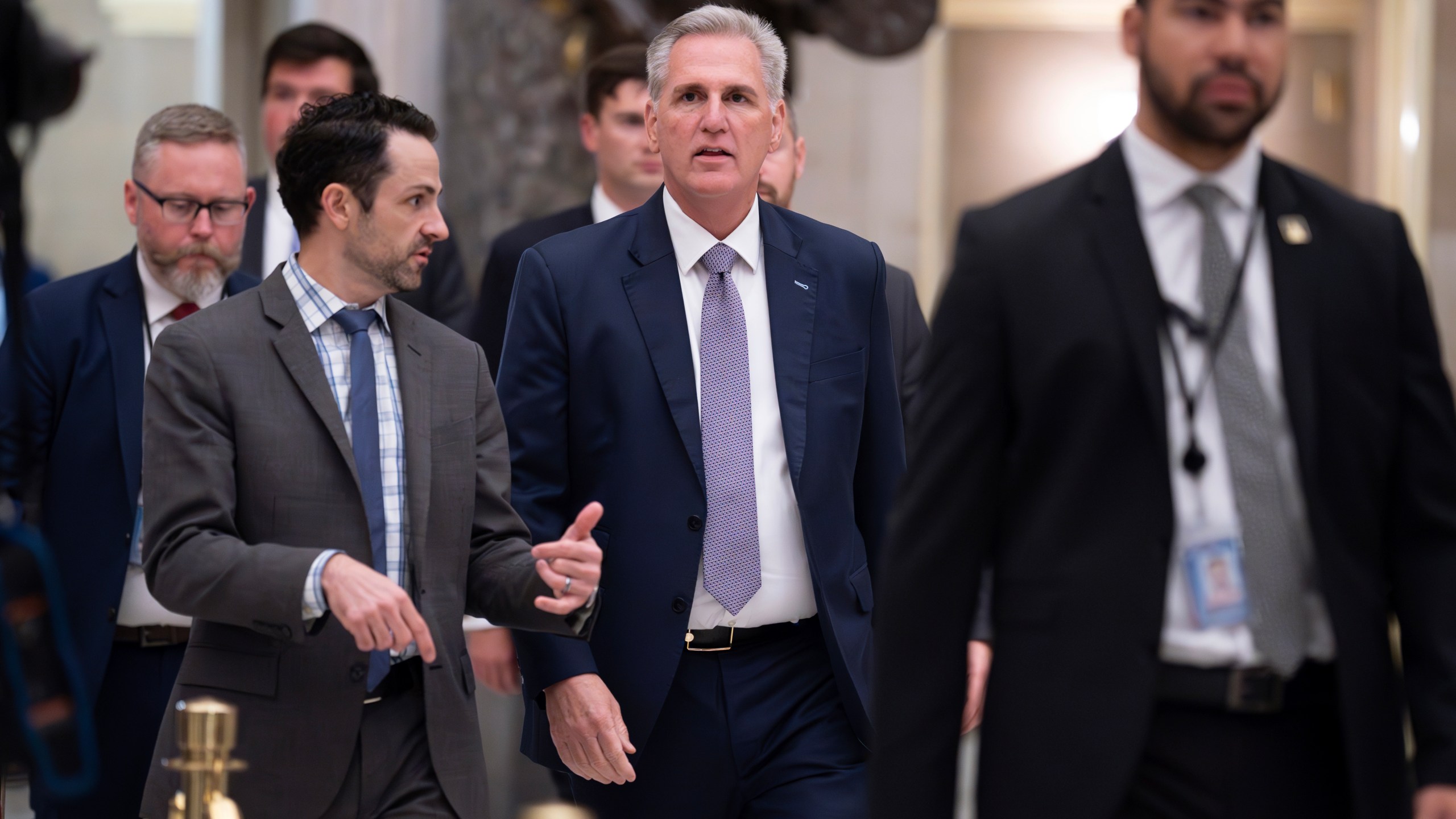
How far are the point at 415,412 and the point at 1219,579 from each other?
174 centimetres

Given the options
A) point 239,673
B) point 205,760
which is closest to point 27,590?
point 205,760

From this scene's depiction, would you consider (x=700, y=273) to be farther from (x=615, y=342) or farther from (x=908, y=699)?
(x=908, y=699)

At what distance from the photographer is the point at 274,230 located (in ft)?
19.0

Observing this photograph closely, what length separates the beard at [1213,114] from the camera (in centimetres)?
278

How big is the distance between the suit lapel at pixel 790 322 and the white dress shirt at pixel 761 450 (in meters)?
0.02

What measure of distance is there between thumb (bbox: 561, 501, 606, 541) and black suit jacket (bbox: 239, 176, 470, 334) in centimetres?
231

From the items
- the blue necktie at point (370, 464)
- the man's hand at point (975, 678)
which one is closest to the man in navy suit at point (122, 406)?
the blue necktie at point (370, 464)

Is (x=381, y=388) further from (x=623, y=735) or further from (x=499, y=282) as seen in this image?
(x=499, y=282)

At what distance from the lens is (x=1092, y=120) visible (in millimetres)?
14391

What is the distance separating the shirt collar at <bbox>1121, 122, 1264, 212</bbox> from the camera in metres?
2.86

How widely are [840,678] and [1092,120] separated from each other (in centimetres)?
1113

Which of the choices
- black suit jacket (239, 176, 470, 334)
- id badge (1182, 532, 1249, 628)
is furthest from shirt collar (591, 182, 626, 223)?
id badge (1182, 532, 1249, 628)

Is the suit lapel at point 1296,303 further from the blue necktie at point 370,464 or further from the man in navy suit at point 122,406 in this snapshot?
the man in navy suit at point 122,406

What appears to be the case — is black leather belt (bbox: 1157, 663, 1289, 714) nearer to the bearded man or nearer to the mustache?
the bearded man
